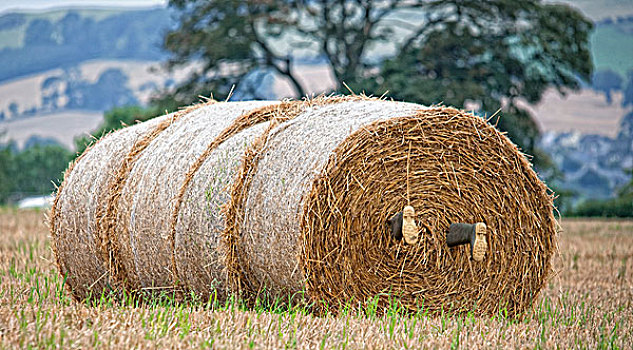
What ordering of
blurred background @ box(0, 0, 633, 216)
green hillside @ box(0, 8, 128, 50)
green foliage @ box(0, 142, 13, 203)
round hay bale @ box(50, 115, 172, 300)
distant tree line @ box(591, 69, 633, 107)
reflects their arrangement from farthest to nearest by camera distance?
green hillside @ box(0, 8, 128, 50), distant tree line @ box(591, 69, 633, 107), green foliage @ box(0, 142, 13, 203), blurred background @ box(0, 0, 633, 216), round hay bale @ box(50, 115, 172, 300)

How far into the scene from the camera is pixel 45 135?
111m

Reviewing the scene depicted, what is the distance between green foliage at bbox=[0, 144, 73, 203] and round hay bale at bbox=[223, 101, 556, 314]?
168 feet

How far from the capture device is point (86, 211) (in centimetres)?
622

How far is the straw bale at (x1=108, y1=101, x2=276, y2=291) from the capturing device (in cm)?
546

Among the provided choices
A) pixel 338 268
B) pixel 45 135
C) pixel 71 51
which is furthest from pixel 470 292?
pixel 71 51

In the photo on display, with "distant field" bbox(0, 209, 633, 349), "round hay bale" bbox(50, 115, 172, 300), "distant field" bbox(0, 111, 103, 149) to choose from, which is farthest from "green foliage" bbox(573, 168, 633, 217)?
"distant field" bbox(0, 111, 103, 149)

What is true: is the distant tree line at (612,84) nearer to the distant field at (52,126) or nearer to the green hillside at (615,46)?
the green hillside at (615,46)

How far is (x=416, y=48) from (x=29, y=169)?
163 feet

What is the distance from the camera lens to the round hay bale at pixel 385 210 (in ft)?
15.7

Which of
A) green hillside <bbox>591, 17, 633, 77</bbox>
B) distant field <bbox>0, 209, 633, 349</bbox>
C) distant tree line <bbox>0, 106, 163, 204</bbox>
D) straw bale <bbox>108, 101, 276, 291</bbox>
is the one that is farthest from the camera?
green hillside <bbox>591, 17, 633, 77</bbox>

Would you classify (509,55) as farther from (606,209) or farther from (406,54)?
(606,209)

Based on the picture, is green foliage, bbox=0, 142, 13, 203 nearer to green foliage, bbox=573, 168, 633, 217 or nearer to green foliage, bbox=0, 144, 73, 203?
green foliage, bbox=0, 144, 73, 203

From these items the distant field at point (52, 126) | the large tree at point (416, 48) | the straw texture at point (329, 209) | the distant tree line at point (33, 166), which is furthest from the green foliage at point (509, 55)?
the distant field at point (52, 126)

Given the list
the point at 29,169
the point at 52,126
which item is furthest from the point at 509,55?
the point at 52,126
